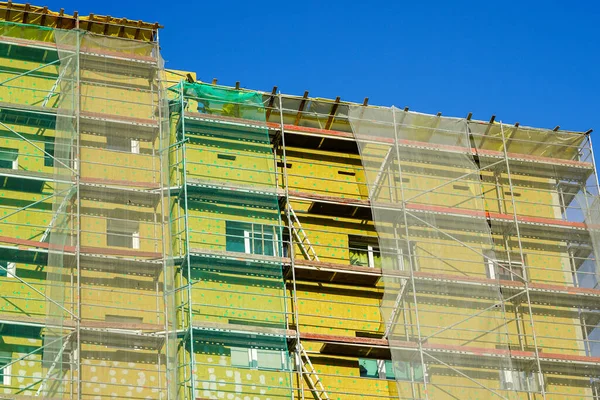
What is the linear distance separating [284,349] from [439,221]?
640cm

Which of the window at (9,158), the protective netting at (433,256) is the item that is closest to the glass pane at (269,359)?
the protective netting at (433,256)

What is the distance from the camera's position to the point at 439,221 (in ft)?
120

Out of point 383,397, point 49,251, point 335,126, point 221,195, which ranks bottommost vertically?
point 383,397

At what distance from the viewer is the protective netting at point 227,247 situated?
106ft

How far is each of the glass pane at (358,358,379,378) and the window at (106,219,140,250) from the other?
6.57 meters

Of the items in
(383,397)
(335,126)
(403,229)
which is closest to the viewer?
(383,397)

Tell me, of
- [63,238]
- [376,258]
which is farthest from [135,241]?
[376,258]

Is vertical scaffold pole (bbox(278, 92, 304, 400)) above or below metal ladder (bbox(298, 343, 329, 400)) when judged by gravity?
above

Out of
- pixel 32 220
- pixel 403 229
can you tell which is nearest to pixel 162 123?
pixel 32 220

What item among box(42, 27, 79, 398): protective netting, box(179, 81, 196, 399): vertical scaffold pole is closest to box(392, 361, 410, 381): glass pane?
box(179, 81, 196, 399): vertical scaffold pole

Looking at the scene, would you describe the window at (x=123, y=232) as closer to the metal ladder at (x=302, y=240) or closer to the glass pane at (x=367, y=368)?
the metal ladder at (x=302, y=240)

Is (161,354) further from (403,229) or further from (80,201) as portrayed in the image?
(403,229)

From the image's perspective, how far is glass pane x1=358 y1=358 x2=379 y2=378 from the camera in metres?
34.6

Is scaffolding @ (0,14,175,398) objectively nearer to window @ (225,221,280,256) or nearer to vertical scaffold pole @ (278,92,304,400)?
window @ (225,221,280,256)
